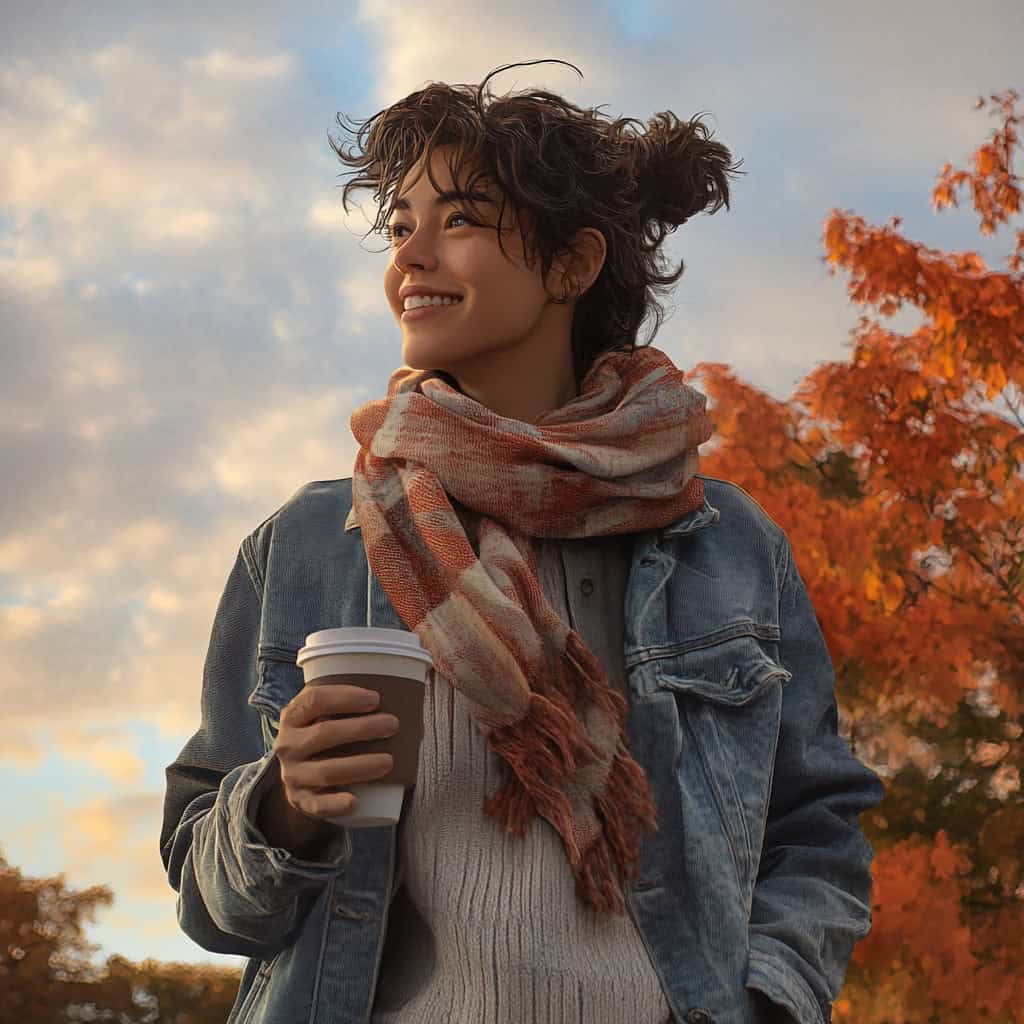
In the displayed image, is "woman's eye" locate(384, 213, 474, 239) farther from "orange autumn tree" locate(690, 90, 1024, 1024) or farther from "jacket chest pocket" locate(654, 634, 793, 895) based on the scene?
"orange autumn tree" locate(690, 90, 1024, 1024)

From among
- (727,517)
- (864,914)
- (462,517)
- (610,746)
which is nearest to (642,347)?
(727,517)

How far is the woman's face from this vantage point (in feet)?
9.82

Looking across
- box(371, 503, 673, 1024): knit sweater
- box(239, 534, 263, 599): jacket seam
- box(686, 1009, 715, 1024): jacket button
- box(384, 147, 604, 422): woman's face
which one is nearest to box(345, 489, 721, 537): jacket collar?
box(239, 534, 263, 599): jacket seam

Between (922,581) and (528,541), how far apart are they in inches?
218

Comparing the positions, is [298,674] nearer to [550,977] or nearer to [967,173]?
[550,977]

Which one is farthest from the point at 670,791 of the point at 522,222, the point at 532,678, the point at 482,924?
the point at 522,222

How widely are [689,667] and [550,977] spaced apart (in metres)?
0.70

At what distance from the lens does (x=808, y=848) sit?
2.95 metres

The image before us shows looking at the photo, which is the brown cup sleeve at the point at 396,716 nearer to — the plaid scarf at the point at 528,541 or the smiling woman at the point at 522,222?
the plaid scarf at the point at 528,541

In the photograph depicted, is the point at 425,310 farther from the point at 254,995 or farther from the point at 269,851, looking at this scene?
the point at 254,995

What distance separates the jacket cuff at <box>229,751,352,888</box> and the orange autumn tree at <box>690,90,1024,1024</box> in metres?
5.39

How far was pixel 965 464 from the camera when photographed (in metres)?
8.22

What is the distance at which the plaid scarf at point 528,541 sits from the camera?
261 cm

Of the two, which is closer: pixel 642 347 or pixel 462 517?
pixel 462 517
